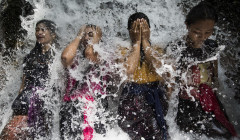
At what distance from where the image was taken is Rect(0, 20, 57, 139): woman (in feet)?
8.22

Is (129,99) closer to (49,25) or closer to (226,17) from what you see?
(49,25)

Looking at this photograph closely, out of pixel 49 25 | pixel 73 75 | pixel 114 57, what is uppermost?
pixel 49 25

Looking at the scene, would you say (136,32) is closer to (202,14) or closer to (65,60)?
(202,14)

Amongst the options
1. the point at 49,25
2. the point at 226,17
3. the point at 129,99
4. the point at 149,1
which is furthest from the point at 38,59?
the point at 226,17

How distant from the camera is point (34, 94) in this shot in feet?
8.85

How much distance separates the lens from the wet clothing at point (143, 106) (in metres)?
2.40

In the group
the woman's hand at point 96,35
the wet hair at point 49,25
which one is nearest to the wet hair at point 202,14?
the woman's hand at point 96,35

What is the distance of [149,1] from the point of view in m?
3.52

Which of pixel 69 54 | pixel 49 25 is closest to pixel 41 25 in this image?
pixel 49 25

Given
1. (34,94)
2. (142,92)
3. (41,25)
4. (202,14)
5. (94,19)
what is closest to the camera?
(202,14)

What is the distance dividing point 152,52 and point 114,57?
1.36ft

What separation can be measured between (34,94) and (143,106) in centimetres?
121

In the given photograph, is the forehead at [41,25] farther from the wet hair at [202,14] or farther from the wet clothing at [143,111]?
the wet hair at [202,14]

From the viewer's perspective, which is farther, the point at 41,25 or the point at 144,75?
the point at 41,25
